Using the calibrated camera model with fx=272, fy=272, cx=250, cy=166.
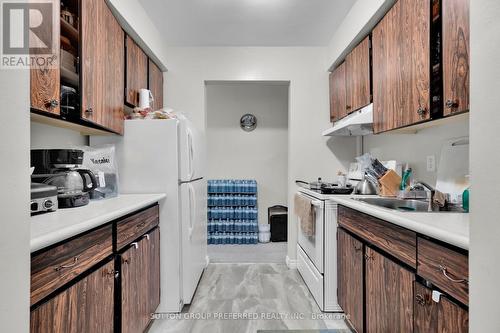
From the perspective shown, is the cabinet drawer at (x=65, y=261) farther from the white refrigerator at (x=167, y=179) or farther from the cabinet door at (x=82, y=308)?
the white refrigerator at (x=167, y=179)

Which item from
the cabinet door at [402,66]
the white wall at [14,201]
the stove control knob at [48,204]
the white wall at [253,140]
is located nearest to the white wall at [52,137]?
the stove control knob at [48,204]

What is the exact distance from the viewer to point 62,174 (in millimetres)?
1523

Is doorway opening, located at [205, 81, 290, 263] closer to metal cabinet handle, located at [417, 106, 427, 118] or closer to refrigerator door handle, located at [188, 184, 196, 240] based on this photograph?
refrigerator door handle, located at [188, 184, 196, 240]

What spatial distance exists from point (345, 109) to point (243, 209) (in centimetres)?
222

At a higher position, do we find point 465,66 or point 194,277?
point 465,66

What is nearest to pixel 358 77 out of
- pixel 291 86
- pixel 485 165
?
pixel 291 86

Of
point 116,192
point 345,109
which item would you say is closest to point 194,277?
point 116,192

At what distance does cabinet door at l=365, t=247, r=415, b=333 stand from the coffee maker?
1.66 metres

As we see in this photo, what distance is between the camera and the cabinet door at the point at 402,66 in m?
1.52

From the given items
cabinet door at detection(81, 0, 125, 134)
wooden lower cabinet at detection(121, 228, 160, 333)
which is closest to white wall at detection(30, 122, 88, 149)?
cabinet door at detection(81, 0, 125, 134)

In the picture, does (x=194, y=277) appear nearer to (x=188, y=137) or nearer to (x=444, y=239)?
(x=188, y=137)

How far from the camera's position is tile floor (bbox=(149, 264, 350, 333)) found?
1967 mm

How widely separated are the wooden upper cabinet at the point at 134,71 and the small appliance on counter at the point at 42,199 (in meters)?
1.19

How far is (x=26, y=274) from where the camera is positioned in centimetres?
66
